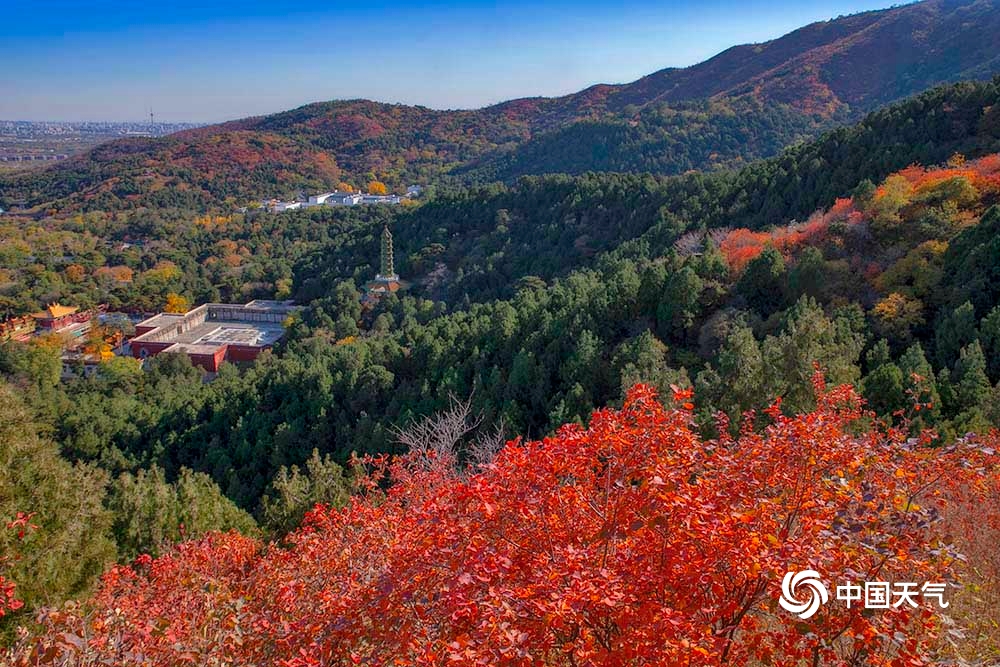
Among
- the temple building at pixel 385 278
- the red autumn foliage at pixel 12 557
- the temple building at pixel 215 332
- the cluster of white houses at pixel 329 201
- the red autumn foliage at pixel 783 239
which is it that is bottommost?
the temple building at pixel 215 332

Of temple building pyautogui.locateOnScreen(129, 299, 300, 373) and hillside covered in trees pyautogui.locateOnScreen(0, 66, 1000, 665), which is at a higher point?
hillside covered in trees pyautogui.locateOnScreen(0, 66, 1000, 665)

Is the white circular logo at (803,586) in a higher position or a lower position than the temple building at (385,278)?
higher

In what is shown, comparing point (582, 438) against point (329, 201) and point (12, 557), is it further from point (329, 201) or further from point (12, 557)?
point (329, 201)

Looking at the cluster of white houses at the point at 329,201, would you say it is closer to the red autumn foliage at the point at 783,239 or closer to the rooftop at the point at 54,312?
the rooftop at the point at 54,312

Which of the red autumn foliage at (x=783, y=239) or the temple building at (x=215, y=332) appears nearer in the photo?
the red autumn foliage at (x=783, y=239)

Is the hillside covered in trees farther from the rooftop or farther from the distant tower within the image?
the rooftop

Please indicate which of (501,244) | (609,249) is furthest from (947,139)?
(501,244)

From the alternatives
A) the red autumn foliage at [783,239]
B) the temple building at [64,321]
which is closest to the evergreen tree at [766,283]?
the red autumn foliage at [783,239]

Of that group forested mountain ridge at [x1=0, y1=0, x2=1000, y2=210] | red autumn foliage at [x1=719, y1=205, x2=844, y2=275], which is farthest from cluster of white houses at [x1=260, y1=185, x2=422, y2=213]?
red autumn foliage at [x1=719, y1=205, x2=844, y2=275]
